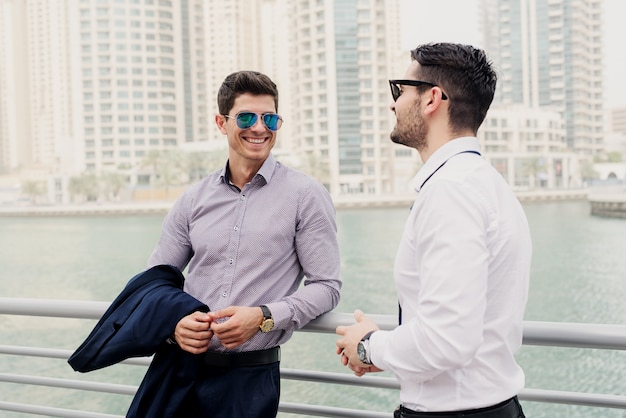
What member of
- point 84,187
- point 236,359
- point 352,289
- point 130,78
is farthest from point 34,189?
point 236,359

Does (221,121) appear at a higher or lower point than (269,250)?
higher

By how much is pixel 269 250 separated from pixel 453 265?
26.8 inches

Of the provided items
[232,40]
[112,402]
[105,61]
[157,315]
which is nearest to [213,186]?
[157,315]

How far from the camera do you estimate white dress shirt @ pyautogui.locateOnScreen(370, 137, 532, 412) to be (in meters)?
0.94

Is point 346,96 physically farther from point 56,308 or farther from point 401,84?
point 401,84

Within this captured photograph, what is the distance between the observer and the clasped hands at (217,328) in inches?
55.7

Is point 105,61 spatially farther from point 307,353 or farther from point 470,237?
point 470,237

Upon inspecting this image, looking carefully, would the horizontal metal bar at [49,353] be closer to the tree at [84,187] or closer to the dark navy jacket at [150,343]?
the dark navy jacket at [150,343]

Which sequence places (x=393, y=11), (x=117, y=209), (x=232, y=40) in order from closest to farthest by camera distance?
(x=117, y=209)
(x=393, y=11)
(x=232, y=40)

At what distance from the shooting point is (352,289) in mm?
23719

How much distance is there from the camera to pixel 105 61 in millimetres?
77500

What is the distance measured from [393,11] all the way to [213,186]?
78.2 m

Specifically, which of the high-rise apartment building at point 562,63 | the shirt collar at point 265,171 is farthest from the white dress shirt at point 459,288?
the high-rise apartment building at point 562,63

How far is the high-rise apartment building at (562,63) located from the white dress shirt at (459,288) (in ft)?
263
